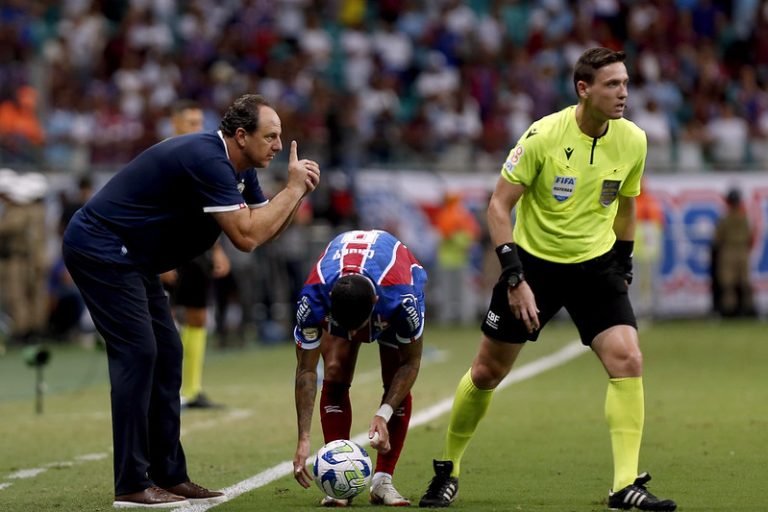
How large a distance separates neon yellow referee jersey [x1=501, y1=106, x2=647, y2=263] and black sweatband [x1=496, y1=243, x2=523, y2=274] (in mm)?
322

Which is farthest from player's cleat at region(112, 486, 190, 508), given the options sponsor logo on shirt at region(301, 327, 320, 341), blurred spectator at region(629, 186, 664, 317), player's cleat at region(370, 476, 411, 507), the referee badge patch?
blurred spectator at region(629, 186, 664, 317)

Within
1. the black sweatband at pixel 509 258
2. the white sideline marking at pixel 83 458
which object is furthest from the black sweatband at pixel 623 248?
the white sideline marking at pixel 83 458

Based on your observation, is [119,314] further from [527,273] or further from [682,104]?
[682,104]

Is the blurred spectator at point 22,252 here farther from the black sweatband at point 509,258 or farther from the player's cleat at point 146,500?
the black sweatband at point 509,258

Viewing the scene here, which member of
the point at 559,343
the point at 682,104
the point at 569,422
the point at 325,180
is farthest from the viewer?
the point at 682,104

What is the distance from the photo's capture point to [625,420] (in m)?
7.79

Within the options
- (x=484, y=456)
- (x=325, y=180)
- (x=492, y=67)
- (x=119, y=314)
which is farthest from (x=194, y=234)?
(x=492, y=67)

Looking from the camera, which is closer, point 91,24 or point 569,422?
point 569,422

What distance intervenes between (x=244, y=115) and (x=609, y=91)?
76.8 inches

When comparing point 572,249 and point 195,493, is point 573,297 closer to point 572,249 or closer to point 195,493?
point 572,249

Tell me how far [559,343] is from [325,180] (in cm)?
557

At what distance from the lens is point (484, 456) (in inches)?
396

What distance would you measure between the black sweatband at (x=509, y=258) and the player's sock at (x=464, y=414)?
75cm

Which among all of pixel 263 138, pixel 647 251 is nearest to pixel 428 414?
pixel 263 138
